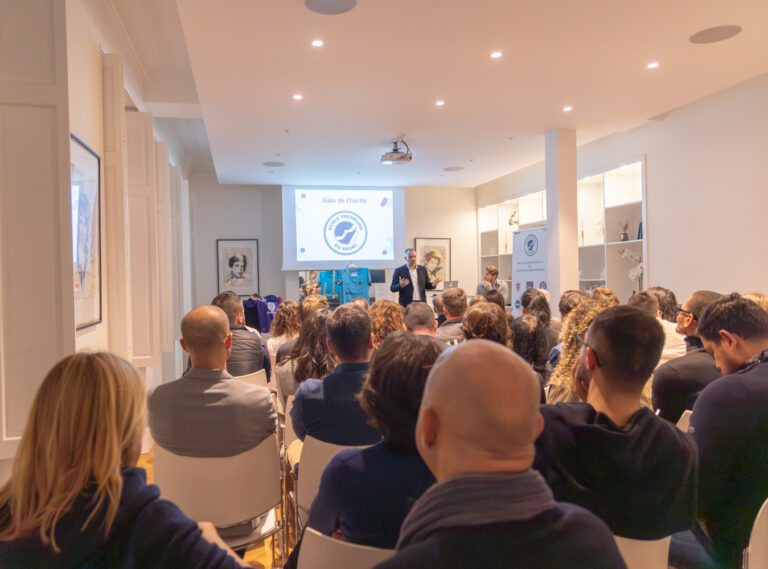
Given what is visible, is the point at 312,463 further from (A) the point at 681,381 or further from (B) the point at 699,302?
(B) the point at 699,302

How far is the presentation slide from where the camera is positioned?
10219 millimetres

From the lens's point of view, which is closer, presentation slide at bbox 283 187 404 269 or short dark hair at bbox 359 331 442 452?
short dark hair at bbox 359 331 442 452

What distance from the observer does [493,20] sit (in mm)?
3967

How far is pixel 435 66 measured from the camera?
4.81m

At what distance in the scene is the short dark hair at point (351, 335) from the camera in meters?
2.22

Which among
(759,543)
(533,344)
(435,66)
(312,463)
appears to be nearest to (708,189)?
(435,66)

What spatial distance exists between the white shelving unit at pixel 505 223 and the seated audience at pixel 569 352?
7074mm

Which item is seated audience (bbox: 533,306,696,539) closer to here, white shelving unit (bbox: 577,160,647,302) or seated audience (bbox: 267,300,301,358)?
seated audience (bbox: 267,300,301,358)

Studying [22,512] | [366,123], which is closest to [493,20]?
[366,123]

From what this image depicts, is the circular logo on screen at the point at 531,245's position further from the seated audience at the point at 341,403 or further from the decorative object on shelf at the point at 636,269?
the seated audience at the point at 341,403

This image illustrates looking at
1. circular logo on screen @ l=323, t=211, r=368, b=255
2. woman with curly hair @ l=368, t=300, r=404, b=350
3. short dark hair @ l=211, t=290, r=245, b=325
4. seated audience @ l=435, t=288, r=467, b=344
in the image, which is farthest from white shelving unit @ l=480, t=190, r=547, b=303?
woman with curly hair @ l=368, t=300, r=404, b=350

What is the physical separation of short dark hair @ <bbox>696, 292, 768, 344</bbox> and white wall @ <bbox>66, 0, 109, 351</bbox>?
3286 millimetres

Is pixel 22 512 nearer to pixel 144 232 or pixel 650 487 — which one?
pixel 650 487

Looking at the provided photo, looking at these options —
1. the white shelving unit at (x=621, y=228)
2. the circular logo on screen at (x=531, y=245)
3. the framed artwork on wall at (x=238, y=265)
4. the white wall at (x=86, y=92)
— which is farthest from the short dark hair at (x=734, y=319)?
the framed artwork on wall at (x=238, y=265)
